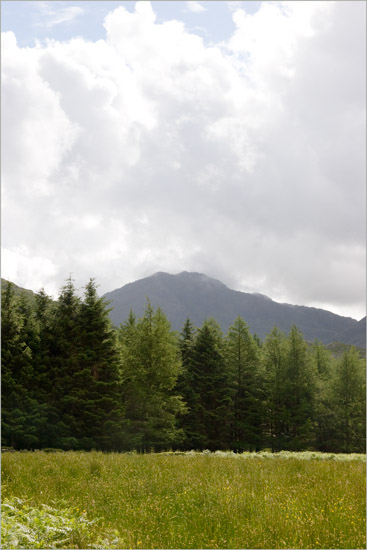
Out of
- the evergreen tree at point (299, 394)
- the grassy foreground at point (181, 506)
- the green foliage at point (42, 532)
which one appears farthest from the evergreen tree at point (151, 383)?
the green foliage at point (42, 532)

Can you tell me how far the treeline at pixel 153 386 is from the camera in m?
26.8

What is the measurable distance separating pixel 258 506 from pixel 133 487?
8.51 feet

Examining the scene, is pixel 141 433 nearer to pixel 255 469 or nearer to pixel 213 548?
pixel 255 469

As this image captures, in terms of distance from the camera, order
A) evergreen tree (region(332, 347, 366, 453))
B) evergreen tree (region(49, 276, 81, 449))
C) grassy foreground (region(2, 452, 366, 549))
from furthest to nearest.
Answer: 1. evergreen tree (region(332, 347, 366, 453))
2. evergreen tree (region(49, 276, 81, 449))
3. grassy foreground (region(2, 452, 366, 549))

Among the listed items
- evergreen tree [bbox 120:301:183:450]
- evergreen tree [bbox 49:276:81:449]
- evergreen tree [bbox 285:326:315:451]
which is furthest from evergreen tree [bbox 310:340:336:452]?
evergreen tree [bbox 49:276:81:449]

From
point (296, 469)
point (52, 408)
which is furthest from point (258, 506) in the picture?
point (52, 408)

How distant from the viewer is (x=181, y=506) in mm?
6668

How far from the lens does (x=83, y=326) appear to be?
29.3 m

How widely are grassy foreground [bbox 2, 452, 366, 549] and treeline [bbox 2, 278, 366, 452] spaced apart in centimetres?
1797

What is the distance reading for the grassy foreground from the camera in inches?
205

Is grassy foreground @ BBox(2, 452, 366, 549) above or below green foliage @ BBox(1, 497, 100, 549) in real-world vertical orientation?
below

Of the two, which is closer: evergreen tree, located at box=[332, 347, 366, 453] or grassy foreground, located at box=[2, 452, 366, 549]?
grassy foreground, located at box=[2, 452, 366, 549]

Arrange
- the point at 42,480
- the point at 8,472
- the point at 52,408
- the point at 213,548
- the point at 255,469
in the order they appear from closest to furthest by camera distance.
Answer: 1. the point at 213,548
2. the point at 42,480
3. the point at 8,472
4. the point at 255,469
5. the point at 52,408

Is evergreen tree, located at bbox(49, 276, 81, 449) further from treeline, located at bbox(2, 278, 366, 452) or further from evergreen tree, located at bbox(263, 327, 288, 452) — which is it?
evergreen tree, located at bbox(263, 327, 288, 452)
